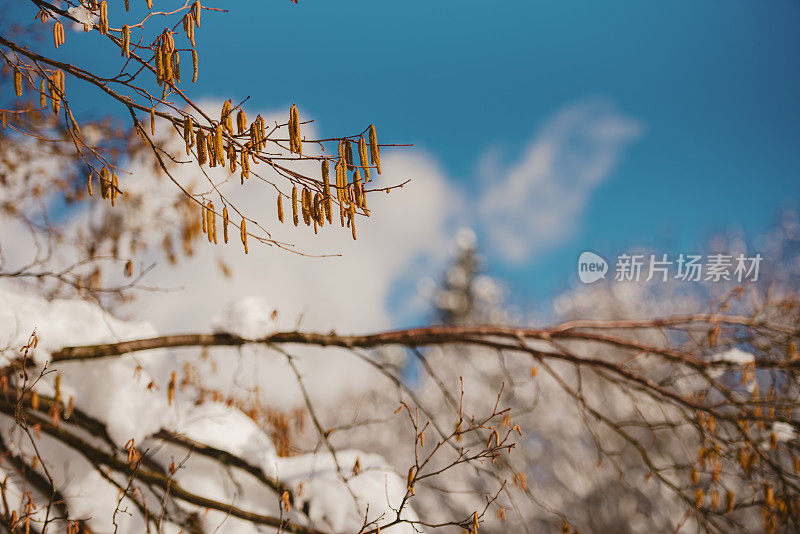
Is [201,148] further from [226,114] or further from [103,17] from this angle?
[103,17]

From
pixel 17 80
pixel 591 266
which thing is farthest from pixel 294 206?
pixel 591 266

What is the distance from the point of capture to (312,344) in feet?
11.1

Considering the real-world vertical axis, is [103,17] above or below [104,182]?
above

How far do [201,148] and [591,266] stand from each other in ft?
15.3

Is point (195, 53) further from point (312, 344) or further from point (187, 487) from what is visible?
point (187, 487)

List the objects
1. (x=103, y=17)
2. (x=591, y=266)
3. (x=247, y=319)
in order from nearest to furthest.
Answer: (x=103, y=17), (x=247, y=319), (x=591, y=266)

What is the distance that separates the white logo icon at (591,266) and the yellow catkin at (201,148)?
4.47m

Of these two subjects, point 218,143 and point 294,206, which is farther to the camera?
point 294,206

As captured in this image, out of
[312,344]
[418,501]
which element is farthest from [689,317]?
[418,501]

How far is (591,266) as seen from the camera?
5730 mm

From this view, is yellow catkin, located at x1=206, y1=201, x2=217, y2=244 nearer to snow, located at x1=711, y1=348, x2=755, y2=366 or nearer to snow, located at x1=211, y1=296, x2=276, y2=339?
snow, located at x1=211, y1=296, x2=276, y2=339

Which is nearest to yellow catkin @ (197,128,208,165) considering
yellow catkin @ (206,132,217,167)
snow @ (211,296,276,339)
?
yellow catkin @ (206,132,217,167)

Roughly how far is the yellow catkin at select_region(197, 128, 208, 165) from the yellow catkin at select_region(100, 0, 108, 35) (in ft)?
1.40

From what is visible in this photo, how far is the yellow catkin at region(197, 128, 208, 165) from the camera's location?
1.84 metres
